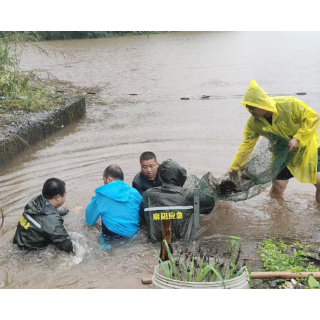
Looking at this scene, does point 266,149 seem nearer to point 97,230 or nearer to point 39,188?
point 97,230

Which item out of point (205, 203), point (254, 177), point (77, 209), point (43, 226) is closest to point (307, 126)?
point (254, 177)

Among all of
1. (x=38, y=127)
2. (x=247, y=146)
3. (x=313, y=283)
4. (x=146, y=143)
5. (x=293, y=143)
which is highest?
(x=293, y=143)

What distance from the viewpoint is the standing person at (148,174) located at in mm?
5195

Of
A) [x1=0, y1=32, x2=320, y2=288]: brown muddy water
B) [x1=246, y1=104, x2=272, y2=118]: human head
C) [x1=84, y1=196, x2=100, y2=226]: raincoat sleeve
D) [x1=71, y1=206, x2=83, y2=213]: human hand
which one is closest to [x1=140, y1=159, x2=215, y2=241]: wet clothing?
[x1=0, y1=32, x2=320, y2=288]: brown muddy water

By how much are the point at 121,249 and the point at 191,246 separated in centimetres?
77

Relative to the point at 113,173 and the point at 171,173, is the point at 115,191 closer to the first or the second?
the point at 113,173

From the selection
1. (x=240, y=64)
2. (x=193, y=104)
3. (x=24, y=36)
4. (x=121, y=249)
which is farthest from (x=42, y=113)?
(x=240, y=64)

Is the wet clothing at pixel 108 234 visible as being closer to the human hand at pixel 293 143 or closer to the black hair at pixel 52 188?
the black hair at pixel 52 188

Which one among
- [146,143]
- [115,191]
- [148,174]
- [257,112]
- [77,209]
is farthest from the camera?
[146,143]

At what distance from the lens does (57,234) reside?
4.44m

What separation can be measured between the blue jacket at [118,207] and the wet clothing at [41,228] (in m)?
0.49

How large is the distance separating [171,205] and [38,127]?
485cm

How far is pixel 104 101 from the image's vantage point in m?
12.2

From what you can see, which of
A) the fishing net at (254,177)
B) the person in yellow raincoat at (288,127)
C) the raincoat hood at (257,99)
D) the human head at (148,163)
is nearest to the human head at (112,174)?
the human head at (148,163)
